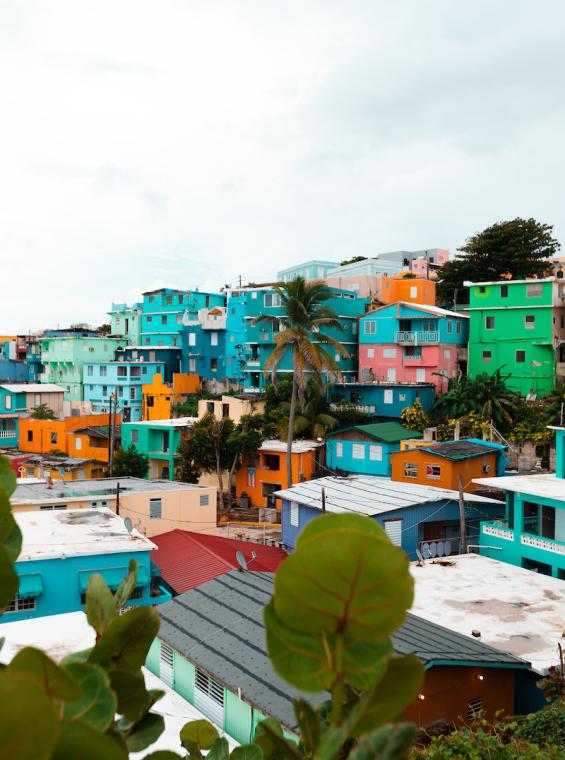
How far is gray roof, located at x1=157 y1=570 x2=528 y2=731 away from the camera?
9586mm

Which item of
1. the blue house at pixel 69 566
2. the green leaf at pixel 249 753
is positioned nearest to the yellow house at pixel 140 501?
the blue house at pixel 69 566

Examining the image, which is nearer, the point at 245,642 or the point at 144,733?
the point at 144,733

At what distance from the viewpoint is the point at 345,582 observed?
3.72 ft

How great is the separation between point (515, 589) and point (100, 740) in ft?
54.0

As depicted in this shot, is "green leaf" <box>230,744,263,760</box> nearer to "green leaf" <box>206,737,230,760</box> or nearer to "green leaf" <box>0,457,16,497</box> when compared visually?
"green leaf" <box>206,737,230,760</box>

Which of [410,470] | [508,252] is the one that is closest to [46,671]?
[410,470]

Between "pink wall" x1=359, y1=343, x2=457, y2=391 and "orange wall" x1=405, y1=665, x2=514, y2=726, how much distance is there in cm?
2768

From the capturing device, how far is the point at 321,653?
1.24 metres

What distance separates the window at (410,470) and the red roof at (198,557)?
27.2 ft

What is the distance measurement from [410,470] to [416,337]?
12781 millimetres

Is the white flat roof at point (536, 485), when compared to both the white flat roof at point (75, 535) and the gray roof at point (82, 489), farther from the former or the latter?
the gray roof at point (82, 489)

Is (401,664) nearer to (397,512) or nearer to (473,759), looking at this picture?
(473,759)

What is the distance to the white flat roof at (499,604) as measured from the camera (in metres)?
12.6

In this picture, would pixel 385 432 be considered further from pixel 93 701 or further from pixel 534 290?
pixel 93 701
